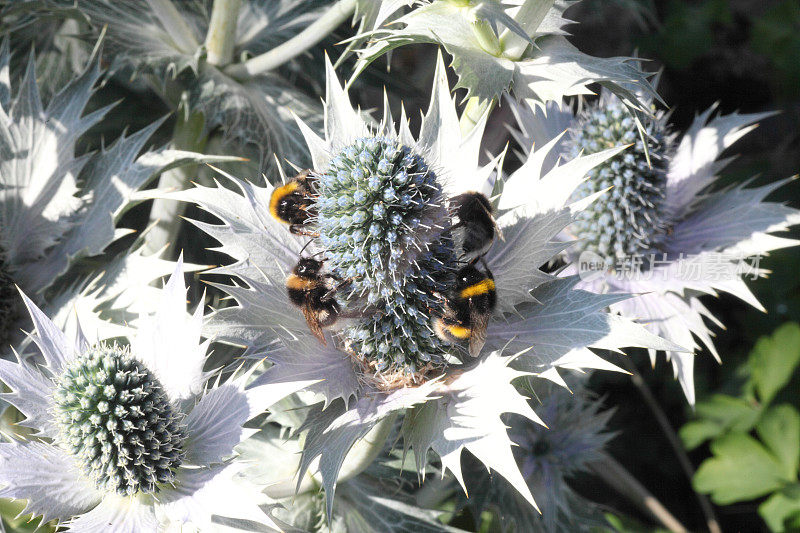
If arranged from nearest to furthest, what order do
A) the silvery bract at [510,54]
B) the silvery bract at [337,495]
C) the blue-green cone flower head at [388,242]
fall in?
the blue-green cone flower head at [388,242] → the silvery bract at [510,54] → the silvery bract at [337,495]

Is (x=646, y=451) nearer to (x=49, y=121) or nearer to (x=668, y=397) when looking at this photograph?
(x=668, y=397)

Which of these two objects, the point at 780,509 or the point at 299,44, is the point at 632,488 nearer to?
the point at 780,509

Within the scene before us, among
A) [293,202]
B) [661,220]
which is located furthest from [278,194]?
[661,220]

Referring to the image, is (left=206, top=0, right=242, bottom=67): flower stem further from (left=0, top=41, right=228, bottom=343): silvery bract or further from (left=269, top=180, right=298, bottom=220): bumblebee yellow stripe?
(left=269, top=180, right=298, bottom=220): bumblebee yellow stripe

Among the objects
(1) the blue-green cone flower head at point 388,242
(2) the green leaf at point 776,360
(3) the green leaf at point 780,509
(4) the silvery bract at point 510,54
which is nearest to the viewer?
(1) the blue-green cone flower head at point 388,242

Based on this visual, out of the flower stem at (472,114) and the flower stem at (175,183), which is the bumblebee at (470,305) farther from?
the flower stem at (175,183)

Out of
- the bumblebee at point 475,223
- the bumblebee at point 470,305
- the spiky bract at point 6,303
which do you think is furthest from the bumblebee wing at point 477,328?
the spiky bract at point 6,303

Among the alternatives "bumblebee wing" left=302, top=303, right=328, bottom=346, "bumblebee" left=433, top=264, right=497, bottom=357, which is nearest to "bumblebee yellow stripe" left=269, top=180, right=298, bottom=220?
"bumblebee wing" left=302, top=303, right=328, bottom=346
